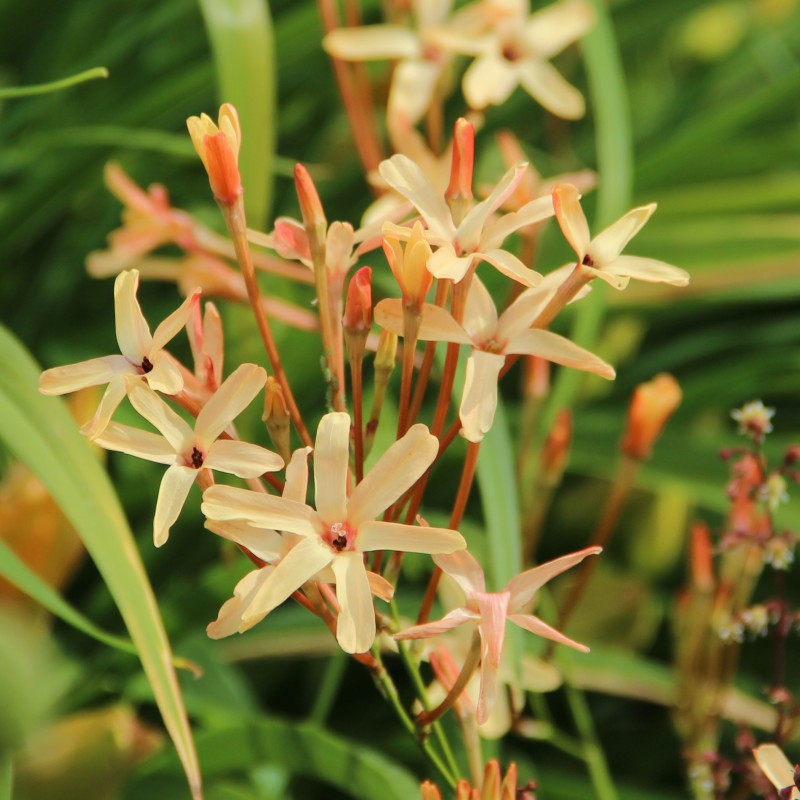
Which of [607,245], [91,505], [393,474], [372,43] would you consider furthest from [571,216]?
[372,43]

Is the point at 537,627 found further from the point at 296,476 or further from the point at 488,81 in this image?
the point at 488,81

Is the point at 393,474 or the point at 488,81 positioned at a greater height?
the point at 488,81

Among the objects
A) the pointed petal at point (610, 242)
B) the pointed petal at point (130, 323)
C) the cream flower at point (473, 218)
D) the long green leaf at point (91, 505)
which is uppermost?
the cream flower at point (473, 218)

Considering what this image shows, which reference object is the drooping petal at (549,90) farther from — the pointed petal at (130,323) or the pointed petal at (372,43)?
the pointed petal at (130,323)

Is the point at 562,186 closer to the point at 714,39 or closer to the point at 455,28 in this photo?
the point at 455,28

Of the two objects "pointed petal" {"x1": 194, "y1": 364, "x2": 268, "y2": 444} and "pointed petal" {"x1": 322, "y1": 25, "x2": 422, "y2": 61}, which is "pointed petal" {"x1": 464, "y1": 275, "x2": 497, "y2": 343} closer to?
"pointed petal" {"x1": 194, "y1": 364, "x2": 268, "y2": 444}

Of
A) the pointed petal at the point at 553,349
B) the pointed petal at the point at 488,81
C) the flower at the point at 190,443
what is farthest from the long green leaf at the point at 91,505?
the pointed petal at the point at 488,81
